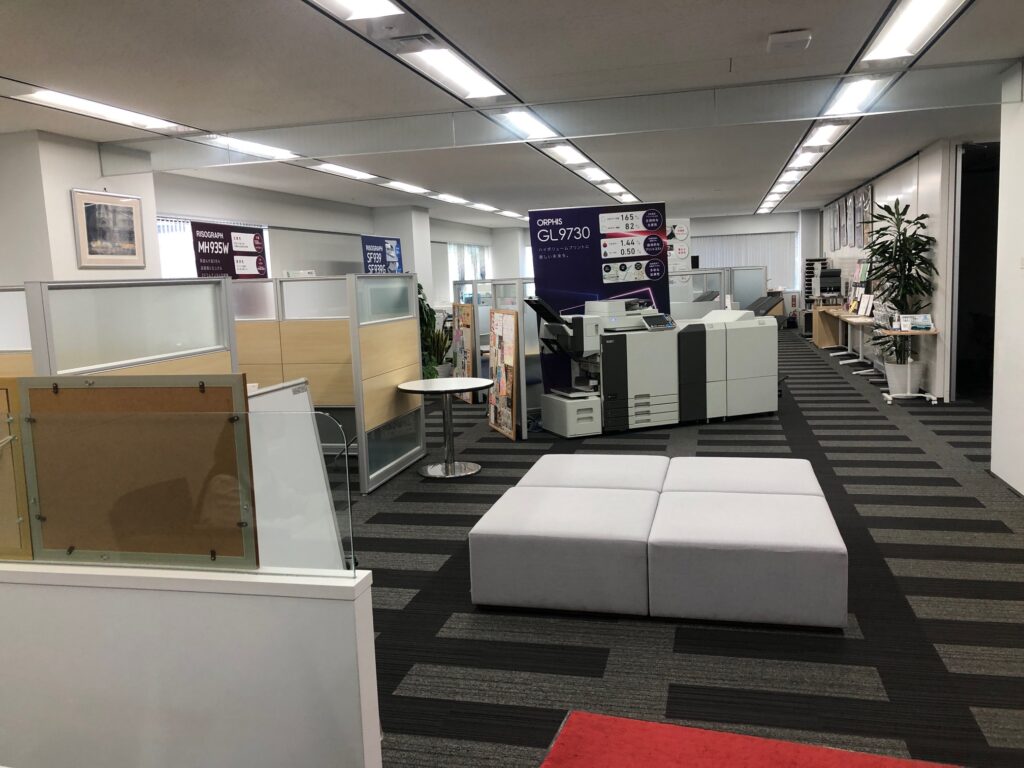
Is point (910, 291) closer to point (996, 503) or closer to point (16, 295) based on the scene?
point (996, 503)

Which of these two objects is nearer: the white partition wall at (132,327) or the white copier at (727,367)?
the white partition wall at (132,327)

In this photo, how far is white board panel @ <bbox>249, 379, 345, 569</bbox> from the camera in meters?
1.63

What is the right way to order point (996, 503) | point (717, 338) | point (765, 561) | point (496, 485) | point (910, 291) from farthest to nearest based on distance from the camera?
point (910, 291), point (717, 338), point (496, 485), point (996, 503), point (765, 561)

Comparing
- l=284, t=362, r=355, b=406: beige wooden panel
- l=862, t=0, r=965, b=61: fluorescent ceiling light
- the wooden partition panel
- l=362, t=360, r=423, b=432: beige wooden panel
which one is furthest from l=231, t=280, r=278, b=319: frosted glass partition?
l=862, t=0, r=965, b=61: fluorescent ceiling light

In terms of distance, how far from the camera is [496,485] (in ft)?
17.0

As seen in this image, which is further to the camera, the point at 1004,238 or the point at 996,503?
the point at 1004,238

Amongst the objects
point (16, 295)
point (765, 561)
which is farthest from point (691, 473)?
point (16, 295)

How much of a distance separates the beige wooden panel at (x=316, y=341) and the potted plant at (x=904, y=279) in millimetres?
5680

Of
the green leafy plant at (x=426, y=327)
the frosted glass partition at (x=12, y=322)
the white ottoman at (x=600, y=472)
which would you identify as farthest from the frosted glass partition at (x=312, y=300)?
the green leafy plant at (x=426, y=327)

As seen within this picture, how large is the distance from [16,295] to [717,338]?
5.36m

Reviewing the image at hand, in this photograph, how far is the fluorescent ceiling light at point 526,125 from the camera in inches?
223

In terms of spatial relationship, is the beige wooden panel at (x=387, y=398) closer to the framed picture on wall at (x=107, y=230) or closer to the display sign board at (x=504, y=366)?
the display sign board at (x=504, y=366)

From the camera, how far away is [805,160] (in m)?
8.82

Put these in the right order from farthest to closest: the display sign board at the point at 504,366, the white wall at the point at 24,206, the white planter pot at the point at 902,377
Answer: the white planter pot at the point at 902,377 → the display sign board at the point at 504,366 → the white wall at the point at 24,206
